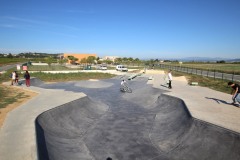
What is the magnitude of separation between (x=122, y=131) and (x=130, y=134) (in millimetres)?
604

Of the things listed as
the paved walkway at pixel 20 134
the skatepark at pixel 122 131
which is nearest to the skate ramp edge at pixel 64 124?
the skatepark at pixel 122 131

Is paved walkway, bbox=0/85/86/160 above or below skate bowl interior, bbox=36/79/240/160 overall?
above

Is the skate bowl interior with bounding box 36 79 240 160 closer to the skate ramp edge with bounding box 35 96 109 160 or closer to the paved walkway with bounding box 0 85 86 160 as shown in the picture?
the skate ramp edge with bounding box 35 96 109 160

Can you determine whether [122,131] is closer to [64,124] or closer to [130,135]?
[130,135]

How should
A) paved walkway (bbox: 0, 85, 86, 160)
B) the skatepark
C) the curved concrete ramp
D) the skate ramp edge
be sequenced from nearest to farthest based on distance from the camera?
paved walkway (bbox: 0, 85, 86, 160)
the skatepark
the skate ramp edge
the curved concrete ramp

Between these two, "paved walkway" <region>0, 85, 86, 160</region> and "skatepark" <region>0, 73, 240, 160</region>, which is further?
"skatepark" <region>0, 73, 240, 160</region>

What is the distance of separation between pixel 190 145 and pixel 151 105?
8987 millimetres

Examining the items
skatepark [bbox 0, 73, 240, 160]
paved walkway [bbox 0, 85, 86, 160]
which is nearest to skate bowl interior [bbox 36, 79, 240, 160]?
skatepark [bbox 0, 73, 240, 160]

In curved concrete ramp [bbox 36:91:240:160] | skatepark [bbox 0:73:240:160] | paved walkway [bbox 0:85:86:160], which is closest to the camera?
paved walkway [bbox 0:85:86:160]

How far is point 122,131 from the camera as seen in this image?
1261 centimetres

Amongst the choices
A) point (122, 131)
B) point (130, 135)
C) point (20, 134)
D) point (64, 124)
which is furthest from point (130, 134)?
point (20, 134)

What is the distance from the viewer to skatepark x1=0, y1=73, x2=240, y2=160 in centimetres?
818

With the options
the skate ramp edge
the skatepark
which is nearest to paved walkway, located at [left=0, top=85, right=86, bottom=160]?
the skatepark

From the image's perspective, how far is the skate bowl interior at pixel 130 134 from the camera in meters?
8.53
